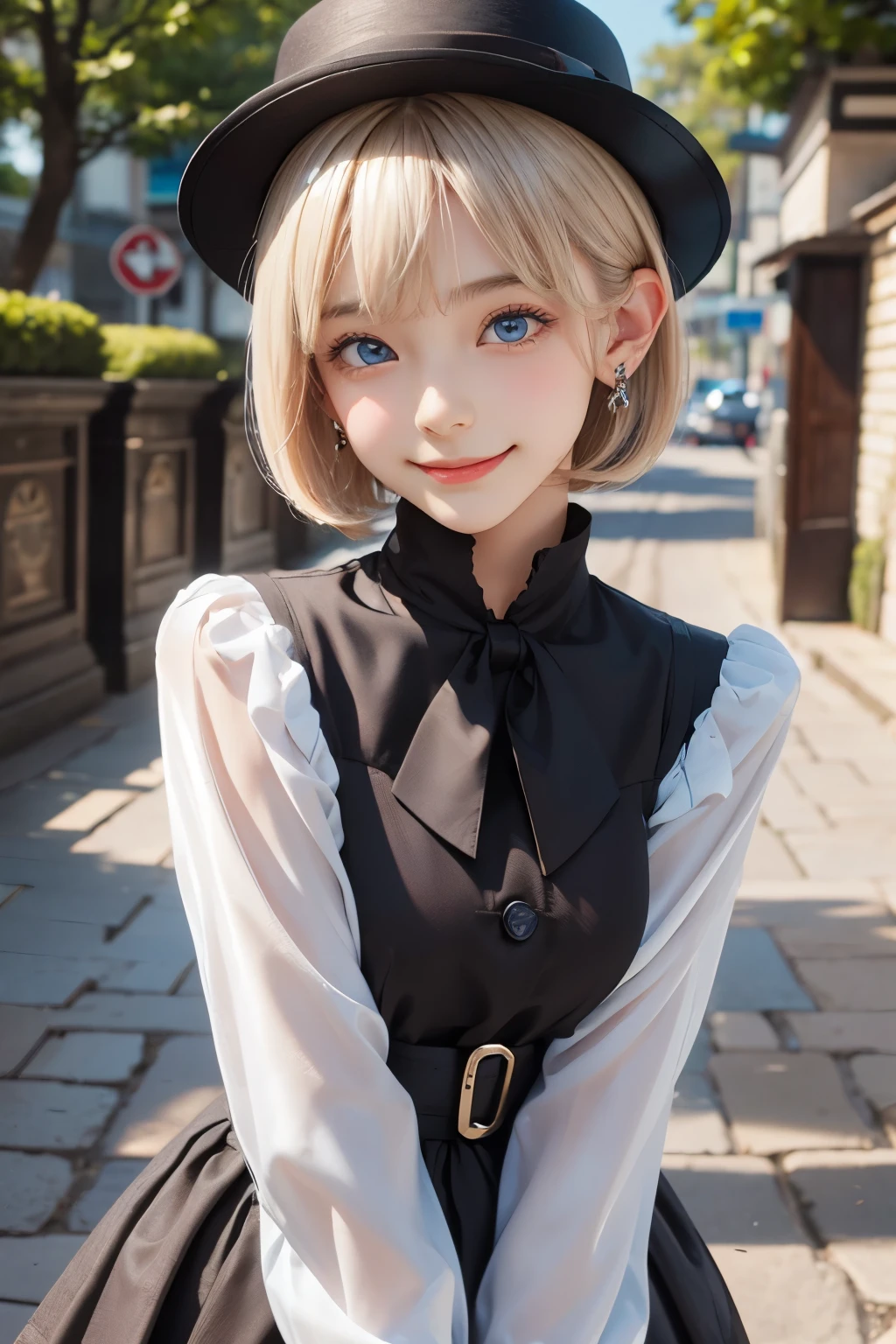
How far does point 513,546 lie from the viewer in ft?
5.07

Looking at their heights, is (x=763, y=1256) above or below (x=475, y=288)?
below

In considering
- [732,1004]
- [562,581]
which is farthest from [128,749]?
[562,581]

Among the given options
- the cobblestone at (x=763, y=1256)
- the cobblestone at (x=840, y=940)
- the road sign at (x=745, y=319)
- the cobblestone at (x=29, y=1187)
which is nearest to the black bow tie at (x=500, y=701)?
the cobblestone at (x=763, y=1256)

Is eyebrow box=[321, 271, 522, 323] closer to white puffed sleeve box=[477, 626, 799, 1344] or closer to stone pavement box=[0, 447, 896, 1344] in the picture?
white puffed sleeve box=[477, 626, 799, 1344]

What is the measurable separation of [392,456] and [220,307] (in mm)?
41105

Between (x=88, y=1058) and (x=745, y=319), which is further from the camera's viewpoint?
(x=745, y=319)

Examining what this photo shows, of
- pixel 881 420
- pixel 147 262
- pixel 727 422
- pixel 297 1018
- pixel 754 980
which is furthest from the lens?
pixel 727 422

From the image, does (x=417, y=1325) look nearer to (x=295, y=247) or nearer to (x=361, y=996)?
(x=361, y=996)

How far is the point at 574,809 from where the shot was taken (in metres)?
1.37

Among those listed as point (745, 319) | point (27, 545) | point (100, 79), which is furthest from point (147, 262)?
point (745, 319)

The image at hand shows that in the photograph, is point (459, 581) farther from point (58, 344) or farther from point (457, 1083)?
point (58, 344)

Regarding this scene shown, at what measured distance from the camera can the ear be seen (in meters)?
1.50

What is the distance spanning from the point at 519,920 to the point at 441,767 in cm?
17

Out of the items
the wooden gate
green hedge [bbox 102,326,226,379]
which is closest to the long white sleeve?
green hedge [bbox 102,326,226,379]
